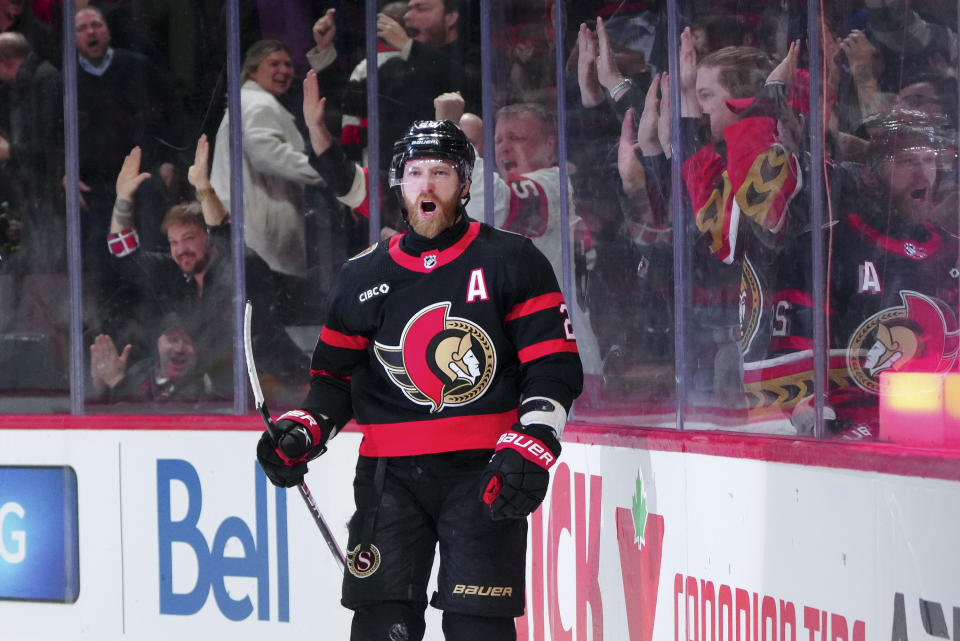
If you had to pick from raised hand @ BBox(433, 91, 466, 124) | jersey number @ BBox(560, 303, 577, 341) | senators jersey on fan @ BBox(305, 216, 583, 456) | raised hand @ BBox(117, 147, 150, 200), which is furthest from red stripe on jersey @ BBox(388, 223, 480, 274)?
raised hand @ BBox(117, 147, 150, 200)

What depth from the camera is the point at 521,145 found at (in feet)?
12.9

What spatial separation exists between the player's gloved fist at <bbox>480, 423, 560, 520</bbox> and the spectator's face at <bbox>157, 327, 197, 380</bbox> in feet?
7.49

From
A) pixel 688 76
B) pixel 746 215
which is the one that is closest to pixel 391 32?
pixel 688 76

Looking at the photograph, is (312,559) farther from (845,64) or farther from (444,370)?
(845,64)

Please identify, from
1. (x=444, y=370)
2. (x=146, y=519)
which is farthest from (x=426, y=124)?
(x=146, y=519)

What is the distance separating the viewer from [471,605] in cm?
264

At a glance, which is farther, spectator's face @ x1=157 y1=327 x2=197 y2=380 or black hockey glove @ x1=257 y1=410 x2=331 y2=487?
spectator's face @ x1=157 y1=327 x2=197 y2=380

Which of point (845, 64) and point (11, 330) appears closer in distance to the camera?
point (845, 64)

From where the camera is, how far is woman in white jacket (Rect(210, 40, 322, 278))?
4.53 meters

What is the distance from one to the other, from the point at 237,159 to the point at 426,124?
6.02 ft

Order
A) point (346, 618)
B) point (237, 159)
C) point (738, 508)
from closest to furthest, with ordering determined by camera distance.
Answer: point (738, 508) → point (346, 618) → point (237, 159)

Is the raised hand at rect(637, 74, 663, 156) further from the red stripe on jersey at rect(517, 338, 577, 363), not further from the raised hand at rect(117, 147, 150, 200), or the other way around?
the raised hand at rect(117, 147, 150, 200)

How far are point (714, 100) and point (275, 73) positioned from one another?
190cm

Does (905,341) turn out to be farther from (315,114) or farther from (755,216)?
(315,114)
